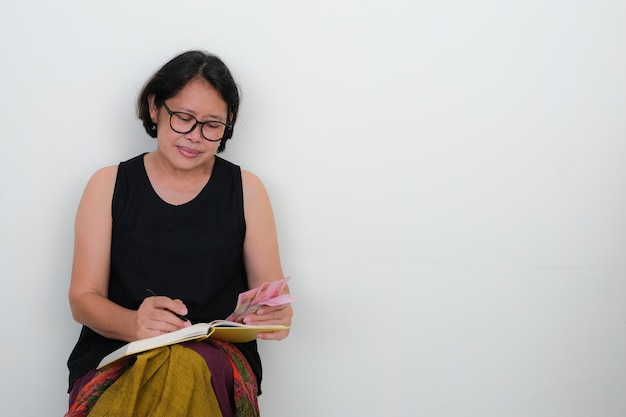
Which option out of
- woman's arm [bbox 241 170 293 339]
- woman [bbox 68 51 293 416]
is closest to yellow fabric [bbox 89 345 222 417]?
woman [bbox 68 51 293 416]

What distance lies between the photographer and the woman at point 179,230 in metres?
1.95

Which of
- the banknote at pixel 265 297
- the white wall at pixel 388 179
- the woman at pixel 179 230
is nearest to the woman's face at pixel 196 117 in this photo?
the woman at pixel 179 230

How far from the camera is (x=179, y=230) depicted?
2045mm

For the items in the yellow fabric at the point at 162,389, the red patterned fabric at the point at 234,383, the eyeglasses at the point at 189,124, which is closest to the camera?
the yellow fabric at the point at 162,389

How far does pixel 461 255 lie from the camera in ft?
7.80

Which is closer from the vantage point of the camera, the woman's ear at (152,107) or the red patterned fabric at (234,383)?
the red patterned fabric at (234,383)

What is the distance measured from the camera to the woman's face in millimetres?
1969

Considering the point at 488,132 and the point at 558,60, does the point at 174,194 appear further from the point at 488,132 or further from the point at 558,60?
the point at 558,60

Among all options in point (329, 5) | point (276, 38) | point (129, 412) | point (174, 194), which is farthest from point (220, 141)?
point (129, 412)

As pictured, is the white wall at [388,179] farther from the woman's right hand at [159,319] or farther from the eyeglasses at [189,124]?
the woman's right hand at [159,319]

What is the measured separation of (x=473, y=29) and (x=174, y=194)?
1.00 m

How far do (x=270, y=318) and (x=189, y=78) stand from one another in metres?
0.63

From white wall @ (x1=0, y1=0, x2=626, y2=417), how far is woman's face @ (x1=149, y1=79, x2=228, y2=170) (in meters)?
0.26

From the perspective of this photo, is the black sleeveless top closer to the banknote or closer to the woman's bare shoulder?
the woman's bare shoulder
